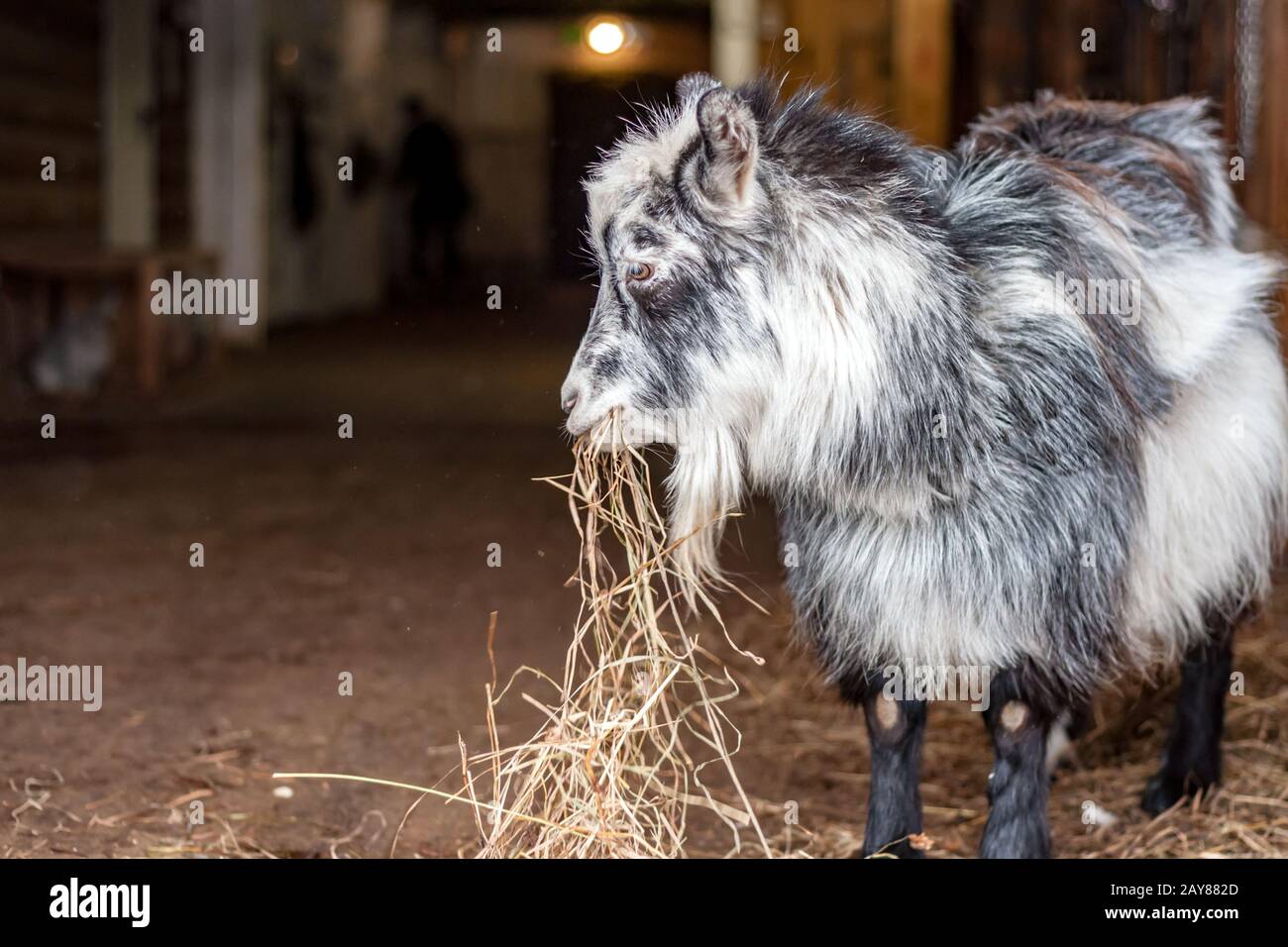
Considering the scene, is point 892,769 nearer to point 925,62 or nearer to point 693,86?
point 693,86

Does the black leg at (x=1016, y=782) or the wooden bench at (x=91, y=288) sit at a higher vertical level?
the wooden bench at (x=91, y=288)

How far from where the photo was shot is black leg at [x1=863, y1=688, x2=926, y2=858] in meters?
2.85

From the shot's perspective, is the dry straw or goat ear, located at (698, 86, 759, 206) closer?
goat ear, located at (698, 86, 759, 206)

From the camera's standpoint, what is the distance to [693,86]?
266cm

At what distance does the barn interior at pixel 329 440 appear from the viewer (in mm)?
3381

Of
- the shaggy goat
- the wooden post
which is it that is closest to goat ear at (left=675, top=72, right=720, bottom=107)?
the shaggy goat

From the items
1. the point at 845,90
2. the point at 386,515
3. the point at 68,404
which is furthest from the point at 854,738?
the point at 845,90

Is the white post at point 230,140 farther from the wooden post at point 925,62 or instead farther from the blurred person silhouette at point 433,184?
the wooden post at point 925,62

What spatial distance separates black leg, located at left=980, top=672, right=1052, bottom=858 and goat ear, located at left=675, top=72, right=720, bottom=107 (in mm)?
1151

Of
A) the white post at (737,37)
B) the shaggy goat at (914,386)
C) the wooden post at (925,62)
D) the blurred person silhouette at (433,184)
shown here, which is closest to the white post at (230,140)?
the blurred person silhouette at (433,184)

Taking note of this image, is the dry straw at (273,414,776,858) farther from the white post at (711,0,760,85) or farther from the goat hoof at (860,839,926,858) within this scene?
the white post at (711,0,760,85)

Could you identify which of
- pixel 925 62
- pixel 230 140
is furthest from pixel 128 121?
pixel 925 62

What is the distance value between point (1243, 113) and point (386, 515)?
3883mm
